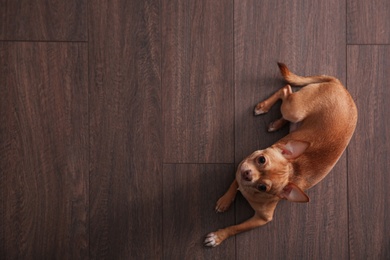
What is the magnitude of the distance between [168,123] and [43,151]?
0.64 metres

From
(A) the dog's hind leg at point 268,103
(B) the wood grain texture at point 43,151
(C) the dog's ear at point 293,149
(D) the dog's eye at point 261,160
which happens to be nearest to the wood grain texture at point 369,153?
(A) the dog's hind leg at point 268,103

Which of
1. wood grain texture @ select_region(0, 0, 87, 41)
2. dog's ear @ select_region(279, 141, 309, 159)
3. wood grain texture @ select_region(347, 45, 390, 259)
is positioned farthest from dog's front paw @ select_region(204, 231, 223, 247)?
wood grain texture @ select_region(0, 0, 87, 41)

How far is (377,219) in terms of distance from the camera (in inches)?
83.4

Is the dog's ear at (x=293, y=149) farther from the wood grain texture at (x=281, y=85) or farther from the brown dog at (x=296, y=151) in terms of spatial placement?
the wood grain texture at (x=281, y=85)

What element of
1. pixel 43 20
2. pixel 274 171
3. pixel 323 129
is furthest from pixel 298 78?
pixel 43 20

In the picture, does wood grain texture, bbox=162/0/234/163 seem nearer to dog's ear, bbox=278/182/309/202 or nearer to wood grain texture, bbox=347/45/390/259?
dog's ear, bbox=278/182/309/202

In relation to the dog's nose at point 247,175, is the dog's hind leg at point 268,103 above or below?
above

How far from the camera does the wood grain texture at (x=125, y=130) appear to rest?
2027mm

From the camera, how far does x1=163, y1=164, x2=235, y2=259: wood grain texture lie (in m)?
2.05

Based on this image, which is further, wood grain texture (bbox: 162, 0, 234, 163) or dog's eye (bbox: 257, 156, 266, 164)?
wood grain texture (bbox: 162, 0, 234, 163)

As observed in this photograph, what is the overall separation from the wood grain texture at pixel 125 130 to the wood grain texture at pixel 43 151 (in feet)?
0.21

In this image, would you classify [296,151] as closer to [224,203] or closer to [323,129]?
[323,129]

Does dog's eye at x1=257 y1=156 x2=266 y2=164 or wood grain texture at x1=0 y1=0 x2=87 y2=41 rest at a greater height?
wood grain texture at x1=0 y1=0 x2=87 y2=41

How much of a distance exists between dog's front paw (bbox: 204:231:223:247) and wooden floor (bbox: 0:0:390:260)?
5 cm
